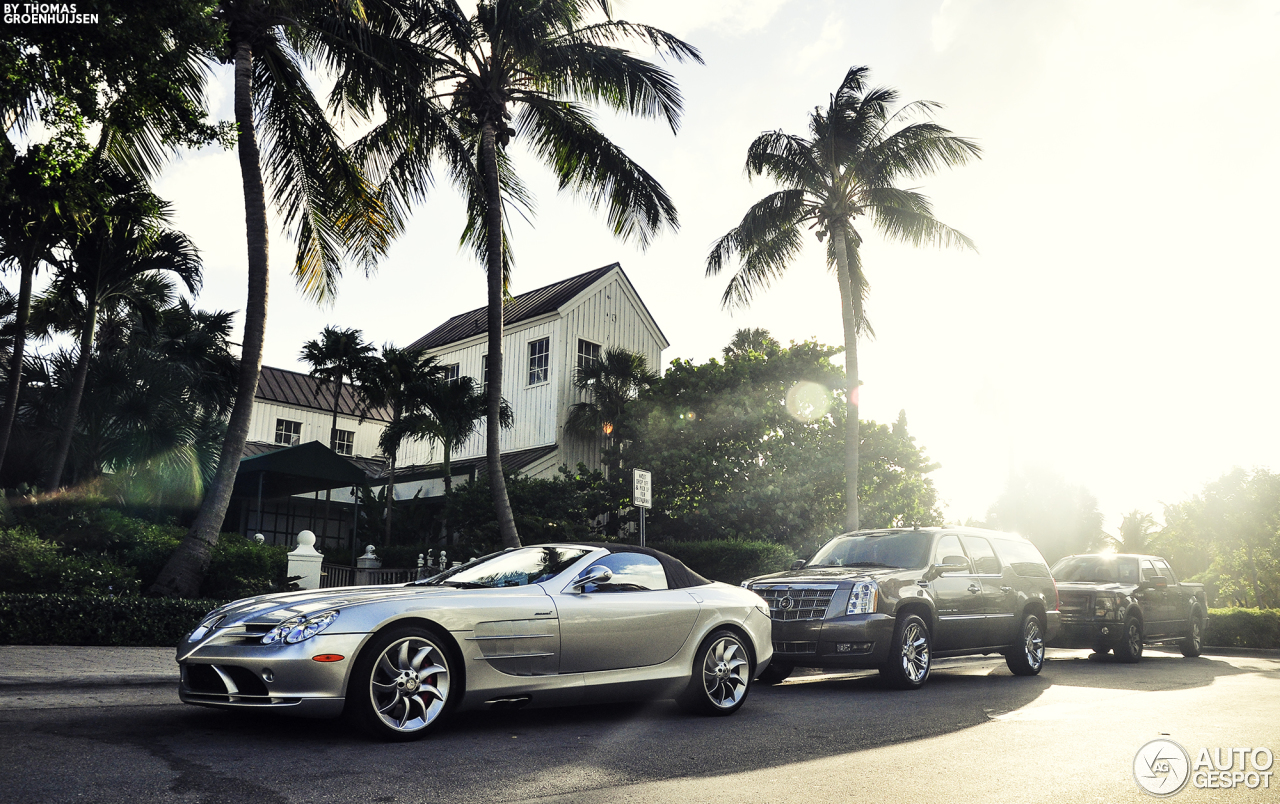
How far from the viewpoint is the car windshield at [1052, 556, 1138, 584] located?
1552 cm

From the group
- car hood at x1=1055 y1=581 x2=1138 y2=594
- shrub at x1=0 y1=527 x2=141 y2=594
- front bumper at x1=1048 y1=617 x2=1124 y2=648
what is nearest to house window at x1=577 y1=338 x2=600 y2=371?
car hood at x1=1055 y1=581 x2=1138 y2=594

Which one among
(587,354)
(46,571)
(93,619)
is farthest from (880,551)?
(587,354)

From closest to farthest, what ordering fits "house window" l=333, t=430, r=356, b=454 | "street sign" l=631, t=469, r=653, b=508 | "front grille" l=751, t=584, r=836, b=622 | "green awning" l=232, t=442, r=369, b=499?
"front grille" l=751, t=584, r=836, b=622
"street sign" l=631, t=469, r=653, b=508
"green awning" l=232, t=442, r=369, b=499
"house window" l=333, t=430, r=356, b=454

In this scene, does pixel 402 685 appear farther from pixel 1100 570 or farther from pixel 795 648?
pixel 1100 570

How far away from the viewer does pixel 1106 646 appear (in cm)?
1454

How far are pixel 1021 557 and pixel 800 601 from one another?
161 inches

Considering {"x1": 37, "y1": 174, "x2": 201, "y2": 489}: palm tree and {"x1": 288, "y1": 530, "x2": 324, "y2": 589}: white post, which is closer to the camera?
{"x1": 288, "y1": 530, "x2": 324, "y2": 589}: white post

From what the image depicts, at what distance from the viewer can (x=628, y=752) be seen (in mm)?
5695

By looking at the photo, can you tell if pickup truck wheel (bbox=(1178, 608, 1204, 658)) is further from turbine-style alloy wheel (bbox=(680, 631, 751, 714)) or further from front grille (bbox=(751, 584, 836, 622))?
turbine-style alloy wheel (bbox=(680, 631, 751, 714))

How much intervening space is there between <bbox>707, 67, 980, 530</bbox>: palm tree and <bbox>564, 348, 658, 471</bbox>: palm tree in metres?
8.75

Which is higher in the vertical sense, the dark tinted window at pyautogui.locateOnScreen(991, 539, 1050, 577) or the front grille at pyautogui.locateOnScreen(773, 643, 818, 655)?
the dark tinted window at pyautogui.locateOnScreen(991, 539, 1050, 577)

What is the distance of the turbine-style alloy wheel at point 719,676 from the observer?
738 centimetres

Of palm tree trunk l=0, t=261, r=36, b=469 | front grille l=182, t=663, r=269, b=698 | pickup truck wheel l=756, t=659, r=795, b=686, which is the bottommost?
pickup truck wheel l=756, t=659, r=795, b=686

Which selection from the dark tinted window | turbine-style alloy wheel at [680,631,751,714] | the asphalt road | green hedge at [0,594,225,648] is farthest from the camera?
the dark tinted window
